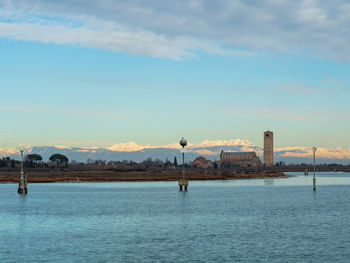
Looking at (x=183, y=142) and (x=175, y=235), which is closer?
(x=175, y=235)

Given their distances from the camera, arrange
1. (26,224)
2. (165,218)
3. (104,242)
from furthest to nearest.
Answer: (165,218) < (26,224) < (104,242)

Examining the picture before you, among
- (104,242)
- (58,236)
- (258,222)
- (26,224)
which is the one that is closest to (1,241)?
(58,236)

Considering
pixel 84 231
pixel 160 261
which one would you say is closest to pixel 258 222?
pixel 84 231

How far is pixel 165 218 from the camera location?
69938 mm

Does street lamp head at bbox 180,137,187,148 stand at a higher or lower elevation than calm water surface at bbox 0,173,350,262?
higher

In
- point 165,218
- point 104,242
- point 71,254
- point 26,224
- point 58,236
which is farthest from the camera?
point 165,218

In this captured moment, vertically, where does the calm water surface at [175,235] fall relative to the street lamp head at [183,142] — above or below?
below

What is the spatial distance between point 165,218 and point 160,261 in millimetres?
31539

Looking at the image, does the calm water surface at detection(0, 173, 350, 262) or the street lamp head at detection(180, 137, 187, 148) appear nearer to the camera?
→ the calm water surface at detection(0, 173, 350, 262)

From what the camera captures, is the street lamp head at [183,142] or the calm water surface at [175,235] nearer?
the calm water surface at [175,235]

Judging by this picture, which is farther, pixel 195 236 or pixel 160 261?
pixel 195 236

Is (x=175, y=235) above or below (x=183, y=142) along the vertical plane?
below

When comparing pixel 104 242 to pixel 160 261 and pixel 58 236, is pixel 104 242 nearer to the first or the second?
pixel 58 236

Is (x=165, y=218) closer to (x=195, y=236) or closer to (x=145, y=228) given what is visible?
(x=145, y=228)
